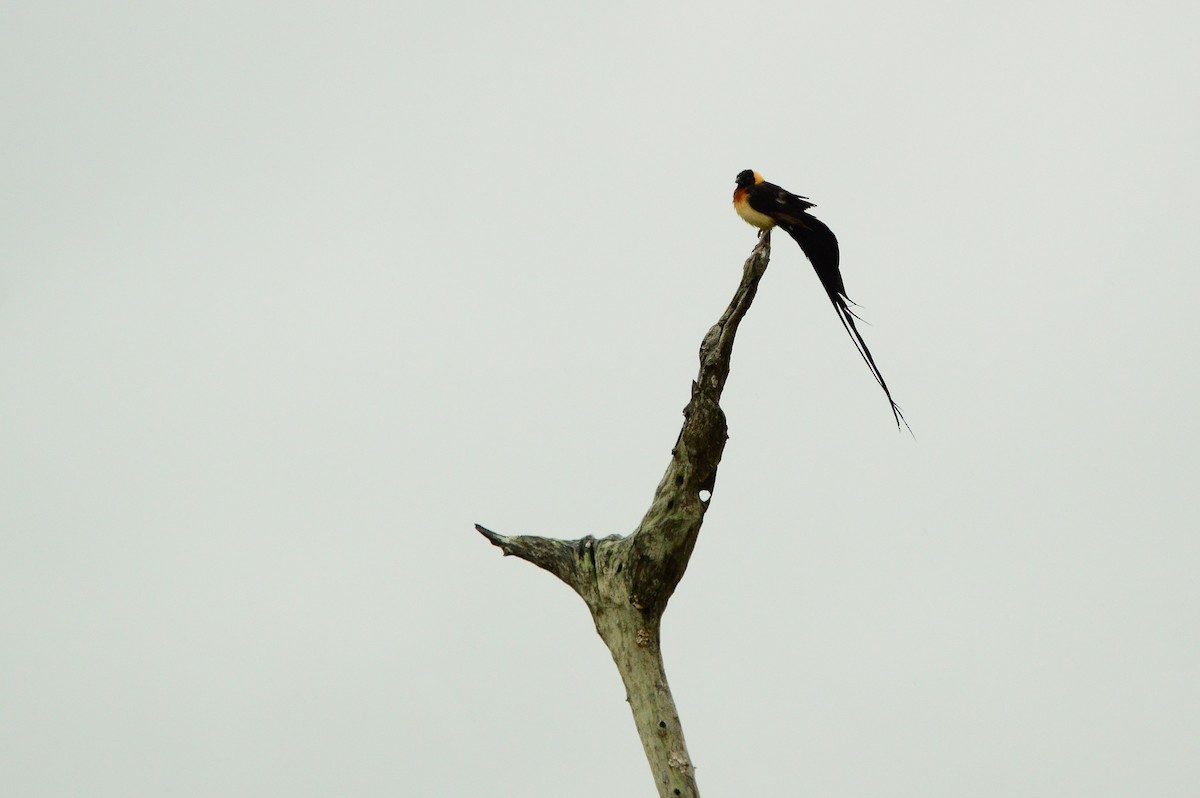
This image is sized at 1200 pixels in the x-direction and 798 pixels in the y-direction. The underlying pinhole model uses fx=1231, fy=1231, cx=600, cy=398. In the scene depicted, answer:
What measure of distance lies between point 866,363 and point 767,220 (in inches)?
48.7

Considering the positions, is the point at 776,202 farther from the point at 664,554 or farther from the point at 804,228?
the point at 664,554

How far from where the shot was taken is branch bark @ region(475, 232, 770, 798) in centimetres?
763

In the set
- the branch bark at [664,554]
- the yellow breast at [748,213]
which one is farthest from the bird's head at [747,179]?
the branch bark at [664,554]

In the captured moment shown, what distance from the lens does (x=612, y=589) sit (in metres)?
7.80

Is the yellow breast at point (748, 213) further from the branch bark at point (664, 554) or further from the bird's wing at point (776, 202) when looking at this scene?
the branch bark at point (664, 554)

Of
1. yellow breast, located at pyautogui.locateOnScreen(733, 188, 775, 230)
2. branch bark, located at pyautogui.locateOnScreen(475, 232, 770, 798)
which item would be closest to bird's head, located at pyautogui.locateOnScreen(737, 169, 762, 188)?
yellow breast, located at pyautogui.locateOnScreen(733, 188, 775, 230)

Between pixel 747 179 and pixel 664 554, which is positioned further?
pixel 747 179

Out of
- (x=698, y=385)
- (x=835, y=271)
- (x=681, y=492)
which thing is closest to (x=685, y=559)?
(x=681, y=492)

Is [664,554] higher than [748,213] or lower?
lower

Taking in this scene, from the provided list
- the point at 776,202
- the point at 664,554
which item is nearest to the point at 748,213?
the point at 776,202

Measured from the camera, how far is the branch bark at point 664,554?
7.63 meters

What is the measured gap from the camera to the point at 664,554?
767 cm

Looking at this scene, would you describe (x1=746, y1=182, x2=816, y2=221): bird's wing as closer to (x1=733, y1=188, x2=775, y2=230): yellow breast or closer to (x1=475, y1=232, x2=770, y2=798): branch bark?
(x1=733, y1=188, x2=775, y2=230): yellow breast

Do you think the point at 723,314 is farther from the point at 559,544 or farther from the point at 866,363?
the point at 559,544
